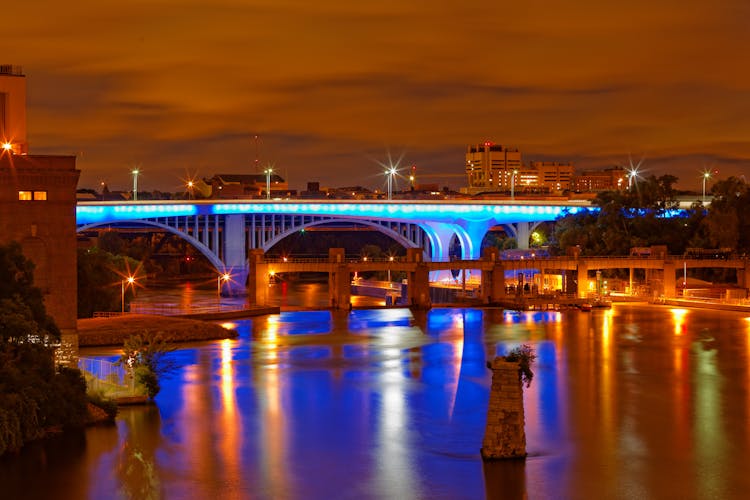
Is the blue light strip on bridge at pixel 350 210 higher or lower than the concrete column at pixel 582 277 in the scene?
higher

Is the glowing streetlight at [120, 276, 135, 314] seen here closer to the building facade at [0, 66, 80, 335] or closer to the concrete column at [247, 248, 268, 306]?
the concrete column at [247, 248, 268, 306]

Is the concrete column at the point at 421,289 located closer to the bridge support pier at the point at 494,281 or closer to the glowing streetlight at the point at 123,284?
the bridge support pier at the point at 494,281

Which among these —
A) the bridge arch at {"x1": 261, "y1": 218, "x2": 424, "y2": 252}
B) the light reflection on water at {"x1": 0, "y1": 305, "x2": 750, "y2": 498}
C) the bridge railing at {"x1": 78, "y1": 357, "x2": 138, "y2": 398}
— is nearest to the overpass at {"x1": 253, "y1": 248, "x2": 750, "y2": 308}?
the light reflection on water at {"x1": 0, "y1": 305, "x2": 750, "y2": 498}

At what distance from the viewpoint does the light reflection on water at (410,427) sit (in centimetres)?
2986

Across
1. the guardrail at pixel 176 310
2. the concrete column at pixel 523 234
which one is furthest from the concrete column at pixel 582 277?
the concrete column at pixel 523 234

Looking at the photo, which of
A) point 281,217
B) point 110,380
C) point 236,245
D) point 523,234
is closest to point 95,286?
point 110,380

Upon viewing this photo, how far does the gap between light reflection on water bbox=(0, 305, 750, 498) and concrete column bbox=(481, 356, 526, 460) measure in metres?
0.52

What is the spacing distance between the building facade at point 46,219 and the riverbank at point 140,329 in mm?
15383

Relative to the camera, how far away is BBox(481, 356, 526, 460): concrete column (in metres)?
29.1

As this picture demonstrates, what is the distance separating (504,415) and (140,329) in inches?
1250

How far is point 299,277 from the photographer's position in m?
136

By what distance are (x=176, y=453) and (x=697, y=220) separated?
3038 inches

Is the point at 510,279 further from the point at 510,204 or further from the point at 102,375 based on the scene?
the point at 102,375

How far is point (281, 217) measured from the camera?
4653 inches
